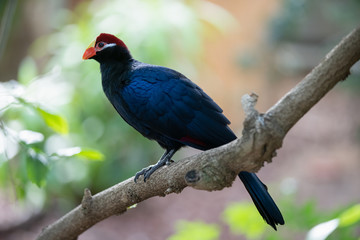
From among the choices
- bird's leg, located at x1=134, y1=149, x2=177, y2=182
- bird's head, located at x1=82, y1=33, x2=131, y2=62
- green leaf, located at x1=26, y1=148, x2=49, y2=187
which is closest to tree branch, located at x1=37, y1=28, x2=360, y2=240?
bird's leg, located at x1=134, y1=149, x2=177, y2=182

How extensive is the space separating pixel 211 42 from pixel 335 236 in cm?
548

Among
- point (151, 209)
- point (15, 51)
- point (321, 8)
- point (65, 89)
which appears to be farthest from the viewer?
point (321, 8)

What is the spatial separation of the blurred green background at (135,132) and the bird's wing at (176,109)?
0.38 metres

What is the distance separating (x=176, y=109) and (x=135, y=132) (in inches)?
101

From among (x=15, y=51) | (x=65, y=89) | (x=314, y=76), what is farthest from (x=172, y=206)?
(x=314, y=76)

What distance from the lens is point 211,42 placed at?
7.40m

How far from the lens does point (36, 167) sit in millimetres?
1914

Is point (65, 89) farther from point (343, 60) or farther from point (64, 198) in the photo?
point (343, 60)

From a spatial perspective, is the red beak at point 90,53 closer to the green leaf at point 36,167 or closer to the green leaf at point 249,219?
the green leaf at point 36,167

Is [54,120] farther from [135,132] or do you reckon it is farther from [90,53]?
[135,132]

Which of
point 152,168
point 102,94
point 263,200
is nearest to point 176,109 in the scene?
point 152,168

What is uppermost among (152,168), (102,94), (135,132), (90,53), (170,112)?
(102,94)

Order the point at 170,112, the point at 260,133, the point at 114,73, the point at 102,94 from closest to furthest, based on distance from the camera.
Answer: the point at 260,133 < the point at 170,112 < the point at 114,73 < the point at 102,94

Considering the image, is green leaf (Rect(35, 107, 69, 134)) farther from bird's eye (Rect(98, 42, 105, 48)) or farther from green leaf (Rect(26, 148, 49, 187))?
bird's eye (Rect(98, 42, 105, 48))
